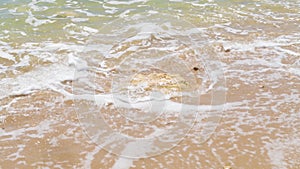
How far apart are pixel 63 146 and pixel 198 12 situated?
16.5 feet

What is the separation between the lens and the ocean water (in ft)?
9.78

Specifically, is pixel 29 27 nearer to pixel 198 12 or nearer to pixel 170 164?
pixel 198 12

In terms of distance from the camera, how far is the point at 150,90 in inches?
162

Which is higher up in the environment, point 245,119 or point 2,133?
point 245,119

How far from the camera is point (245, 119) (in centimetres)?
342

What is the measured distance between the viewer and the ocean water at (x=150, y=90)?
298 cm

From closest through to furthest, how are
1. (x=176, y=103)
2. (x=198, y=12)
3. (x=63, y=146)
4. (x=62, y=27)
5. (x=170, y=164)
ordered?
(x=170, y=164) < (x=63, y=146) < (x=176, y=103) < (x=62, y=27) < (x=198, y=12)

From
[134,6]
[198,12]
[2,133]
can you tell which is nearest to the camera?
[2,133]

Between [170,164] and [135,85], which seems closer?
[170,164]

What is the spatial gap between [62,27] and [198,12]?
2845 mm

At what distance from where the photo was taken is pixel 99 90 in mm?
4195

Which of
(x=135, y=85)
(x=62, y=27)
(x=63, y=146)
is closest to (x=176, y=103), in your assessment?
(x=135, y=85)

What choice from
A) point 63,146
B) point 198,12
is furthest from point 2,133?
point 198,12

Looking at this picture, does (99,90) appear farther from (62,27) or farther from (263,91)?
(62,27)
